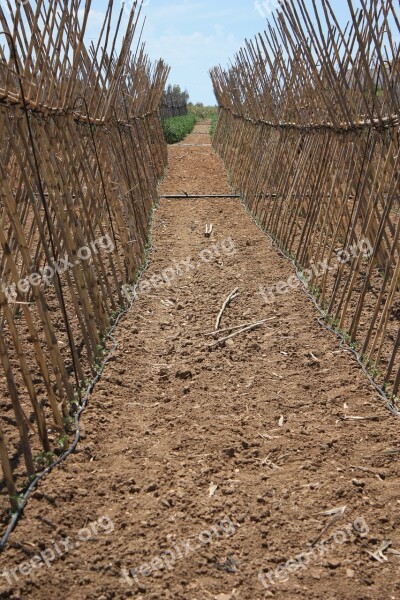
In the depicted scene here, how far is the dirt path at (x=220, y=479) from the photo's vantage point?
2.19m

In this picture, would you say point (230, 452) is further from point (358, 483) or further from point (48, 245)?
point (48, 245)

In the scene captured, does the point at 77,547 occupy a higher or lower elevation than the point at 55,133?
lower

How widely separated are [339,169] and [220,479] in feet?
9.42

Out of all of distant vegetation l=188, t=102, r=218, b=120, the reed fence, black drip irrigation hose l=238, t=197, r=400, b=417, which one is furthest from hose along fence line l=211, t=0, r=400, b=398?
distant vegetation l=188, t=102, r=218, b=120

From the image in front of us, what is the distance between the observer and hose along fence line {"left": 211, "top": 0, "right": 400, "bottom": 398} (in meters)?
3.86

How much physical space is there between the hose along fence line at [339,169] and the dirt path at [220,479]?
38cm

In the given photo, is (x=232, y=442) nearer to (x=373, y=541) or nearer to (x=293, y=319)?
(x=373, y=541)

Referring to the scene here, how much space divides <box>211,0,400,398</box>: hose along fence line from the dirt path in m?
0.38

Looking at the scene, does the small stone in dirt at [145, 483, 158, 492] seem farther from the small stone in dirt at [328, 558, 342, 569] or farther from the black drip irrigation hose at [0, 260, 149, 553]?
the small stone in dirt at [328, 558, 342, 569]

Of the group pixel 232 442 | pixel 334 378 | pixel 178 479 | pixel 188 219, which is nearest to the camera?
pixel 178 479

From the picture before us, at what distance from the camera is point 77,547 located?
231 centimetres

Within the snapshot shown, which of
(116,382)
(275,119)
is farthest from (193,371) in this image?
(275,119)

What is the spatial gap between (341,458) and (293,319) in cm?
199

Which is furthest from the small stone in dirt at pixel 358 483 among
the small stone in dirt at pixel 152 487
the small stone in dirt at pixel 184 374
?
the small stone in dirt at pixel 184 374
